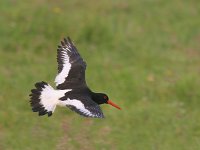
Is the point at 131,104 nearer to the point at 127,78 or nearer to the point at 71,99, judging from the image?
the point at 127,78

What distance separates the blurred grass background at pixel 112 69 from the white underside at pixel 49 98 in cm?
94

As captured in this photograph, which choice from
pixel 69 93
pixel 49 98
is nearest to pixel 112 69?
pixel 69 93

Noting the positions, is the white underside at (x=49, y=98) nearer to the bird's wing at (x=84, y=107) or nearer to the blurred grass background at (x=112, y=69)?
the bird's wing at (x=84, y=107)

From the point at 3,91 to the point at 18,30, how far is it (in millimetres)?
2000

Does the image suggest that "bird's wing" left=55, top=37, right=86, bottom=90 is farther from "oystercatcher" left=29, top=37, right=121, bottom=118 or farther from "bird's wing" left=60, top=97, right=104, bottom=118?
"bird's wing" left=60, top=97, right=104, bottom=118

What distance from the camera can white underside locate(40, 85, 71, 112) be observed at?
22.3 ft

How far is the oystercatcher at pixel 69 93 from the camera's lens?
267 inches

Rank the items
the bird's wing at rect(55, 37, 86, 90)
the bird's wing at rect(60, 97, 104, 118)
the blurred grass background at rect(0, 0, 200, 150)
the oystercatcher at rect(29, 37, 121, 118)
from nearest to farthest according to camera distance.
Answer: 1. the bird's wing at rect(60, 97, 104, 118)
2. the oystercatcher at rect(29, 37, 121, 118)
3. the bird's wing at rect(55, 37, 86, 90)
4. the blurred grass background at rect(0, 0, 200, 150)

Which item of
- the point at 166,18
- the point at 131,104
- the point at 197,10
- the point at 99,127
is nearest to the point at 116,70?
the point at 131,104

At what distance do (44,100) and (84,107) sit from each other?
0.49 meters

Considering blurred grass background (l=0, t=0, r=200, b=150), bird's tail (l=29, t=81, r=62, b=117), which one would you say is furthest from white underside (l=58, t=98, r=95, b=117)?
blurred grass background (l=0, t=0, r=200, b=150)

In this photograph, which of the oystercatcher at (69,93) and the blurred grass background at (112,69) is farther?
the blurred grass background at (112,69)

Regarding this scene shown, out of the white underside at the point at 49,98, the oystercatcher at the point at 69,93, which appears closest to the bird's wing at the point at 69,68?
the oystercatcher at the point at 69,93

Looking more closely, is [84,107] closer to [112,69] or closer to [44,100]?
[44,100]
